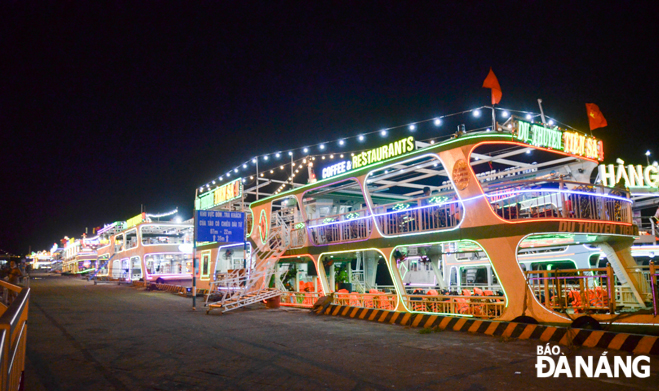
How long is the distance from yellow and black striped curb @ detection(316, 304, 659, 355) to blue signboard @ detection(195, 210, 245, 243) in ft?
29.9

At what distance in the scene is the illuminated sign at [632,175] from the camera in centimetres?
1802

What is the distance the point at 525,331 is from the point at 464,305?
11.7 feet

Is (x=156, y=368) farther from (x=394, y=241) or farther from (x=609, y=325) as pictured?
(x=609, y=325)

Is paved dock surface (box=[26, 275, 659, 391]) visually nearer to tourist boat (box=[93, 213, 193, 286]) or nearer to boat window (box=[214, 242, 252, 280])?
boat window (box=[214, 242, 252, 280])

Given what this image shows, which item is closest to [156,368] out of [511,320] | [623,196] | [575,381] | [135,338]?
[135,338]

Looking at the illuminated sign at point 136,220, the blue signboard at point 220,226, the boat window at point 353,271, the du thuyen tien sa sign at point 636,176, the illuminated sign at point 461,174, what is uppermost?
the illuminated sign at point 136,220

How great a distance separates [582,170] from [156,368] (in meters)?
14.6

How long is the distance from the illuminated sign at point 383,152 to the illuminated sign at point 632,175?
9.05 metres

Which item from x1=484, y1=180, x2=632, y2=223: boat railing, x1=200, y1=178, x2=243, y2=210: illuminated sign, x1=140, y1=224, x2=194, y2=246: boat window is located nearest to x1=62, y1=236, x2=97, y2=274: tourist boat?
x1=140, y1=224, x2=194, y2=246: boat window

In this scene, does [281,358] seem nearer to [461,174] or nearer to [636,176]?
[461,174]

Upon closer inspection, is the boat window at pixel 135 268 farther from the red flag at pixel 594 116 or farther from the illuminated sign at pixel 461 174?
the red flag at pixel 594 116

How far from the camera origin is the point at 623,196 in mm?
13320

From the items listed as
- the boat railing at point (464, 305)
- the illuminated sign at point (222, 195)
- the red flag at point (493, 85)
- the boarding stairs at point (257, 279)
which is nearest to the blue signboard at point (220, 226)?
the boarding stairs at point (257, 279)

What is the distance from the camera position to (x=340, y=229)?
691 inches
